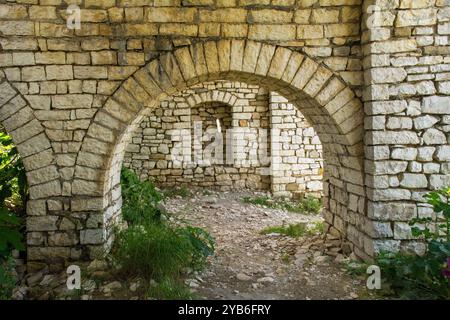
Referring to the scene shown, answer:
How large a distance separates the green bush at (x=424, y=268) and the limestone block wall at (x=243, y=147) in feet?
15.7

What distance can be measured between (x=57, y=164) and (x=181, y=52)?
1.67 m

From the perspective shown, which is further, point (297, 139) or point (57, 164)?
point (297, 139)

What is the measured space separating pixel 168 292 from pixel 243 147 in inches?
223

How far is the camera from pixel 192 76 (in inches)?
152

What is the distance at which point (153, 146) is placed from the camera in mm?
8695

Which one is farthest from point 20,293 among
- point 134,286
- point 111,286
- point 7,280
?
point 134,286

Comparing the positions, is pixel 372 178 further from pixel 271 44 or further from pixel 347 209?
pixel 271 44

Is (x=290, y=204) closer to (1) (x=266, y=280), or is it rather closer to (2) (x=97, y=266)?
(1) (x=266, y=280)

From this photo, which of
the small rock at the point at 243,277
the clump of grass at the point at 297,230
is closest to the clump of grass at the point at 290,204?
the clump of grass at the point at 297,230

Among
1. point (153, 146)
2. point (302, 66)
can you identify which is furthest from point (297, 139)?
point (302, 66)

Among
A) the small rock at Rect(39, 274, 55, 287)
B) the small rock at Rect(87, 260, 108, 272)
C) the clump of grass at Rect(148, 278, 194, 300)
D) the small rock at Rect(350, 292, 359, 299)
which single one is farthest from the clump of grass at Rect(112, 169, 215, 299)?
the small rock at Rect(350, 292, 359, 299)

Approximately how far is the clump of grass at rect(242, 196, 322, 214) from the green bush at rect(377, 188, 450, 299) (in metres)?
3.99
